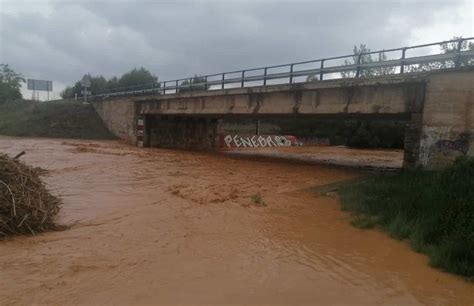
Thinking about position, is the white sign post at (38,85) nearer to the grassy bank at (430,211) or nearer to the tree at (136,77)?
the tree at (136,77)

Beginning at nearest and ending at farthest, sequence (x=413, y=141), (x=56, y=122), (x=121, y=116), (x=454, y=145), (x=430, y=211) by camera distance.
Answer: (x=430, y=211) < (x=454, y=145) < (x=413, y=141) < (x=121, y=116) < (x=56, y=122)

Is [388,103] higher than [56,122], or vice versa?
[388,103]

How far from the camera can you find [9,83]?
77938mm

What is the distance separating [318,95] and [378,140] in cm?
3800

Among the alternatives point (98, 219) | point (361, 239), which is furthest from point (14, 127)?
point (361, 239)

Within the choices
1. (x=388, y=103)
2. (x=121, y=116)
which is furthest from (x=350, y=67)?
(x=121, y=116)

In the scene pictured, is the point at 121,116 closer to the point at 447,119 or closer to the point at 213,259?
the point at 447,119

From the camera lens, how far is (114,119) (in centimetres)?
4619

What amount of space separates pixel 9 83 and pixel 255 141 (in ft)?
184

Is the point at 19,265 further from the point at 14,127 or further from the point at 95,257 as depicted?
the point at 14,127

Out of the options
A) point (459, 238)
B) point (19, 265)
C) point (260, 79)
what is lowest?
point (19, 265)

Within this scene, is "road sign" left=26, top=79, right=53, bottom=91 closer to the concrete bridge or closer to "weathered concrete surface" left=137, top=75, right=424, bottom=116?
the concrete bridge

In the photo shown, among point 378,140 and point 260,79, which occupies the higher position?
point 260,79

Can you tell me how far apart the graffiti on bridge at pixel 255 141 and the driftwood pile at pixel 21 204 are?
3509 cm
